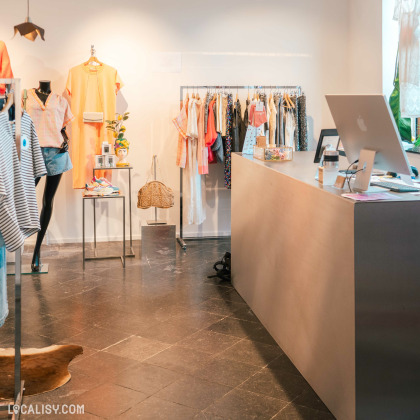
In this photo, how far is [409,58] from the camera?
5.50 m

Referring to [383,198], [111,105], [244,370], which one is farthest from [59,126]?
[383,198]

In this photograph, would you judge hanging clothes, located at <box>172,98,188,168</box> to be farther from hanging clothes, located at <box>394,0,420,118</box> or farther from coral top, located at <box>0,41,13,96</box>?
hanging clothes, located at <box>394,0,420,118</box>

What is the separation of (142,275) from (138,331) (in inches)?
55.5

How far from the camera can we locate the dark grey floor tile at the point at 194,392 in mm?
3084

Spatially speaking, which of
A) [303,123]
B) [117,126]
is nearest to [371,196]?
[117,126]

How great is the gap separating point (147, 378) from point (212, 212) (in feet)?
13.1

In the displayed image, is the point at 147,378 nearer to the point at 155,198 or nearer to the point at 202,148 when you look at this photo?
the point at 155,198

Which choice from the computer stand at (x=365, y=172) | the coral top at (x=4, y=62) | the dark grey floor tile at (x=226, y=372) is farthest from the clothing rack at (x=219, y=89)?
the computer stand at (x=365, y=172)

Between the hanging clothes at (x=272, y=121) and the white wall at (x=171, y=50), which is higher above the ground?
the white wall at (x=171, y=50)

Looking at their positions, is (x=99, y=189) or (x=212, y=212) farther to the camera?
(x=212, y=212)

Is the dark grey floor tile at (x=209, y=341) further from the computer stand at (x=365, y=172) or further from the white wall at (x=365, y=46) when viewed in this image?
the white wall at (x=365, y=46)

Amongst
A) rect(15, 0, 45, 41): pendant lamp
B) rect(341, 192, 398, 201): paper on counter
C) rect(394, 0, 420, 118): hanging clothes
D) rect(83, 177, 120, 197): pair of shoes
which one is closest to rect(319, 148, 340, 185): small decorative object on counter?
rect(341, 192, 398, 201): paper on counter

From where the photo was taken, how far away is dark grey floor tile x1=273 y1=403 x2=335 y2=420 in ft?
9.53

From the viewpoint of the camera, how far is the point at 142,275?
5500mm
